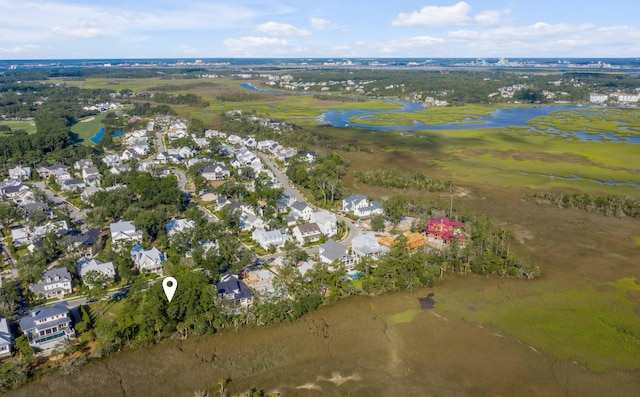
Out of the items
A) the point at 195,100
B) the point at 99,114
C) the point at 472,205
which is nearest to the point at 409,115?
the point at 195,100

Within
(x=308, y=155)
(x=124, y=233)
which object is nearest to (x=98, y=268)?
(x=124, y=233)

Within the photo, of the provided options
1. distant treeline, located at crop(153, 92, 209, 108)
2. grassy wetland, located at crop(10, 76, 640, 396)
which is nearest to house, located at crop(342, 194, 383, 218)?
grassy wetland, located at crop(10, 76, 640, 396)

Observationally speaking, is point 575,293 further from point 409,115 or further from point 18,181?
point 409,115

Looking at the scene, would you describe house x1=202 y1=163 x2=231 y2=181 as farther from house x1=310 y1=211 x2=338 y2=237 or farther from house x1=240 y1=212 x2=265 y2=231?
house x1=310 y1=211 x2=338 y2=237

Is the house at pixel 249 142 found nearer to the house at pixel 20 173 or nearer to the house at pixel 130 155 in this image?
the house at pixel 130 155

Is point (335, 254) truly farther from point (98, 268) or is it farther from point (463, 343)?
point (98, 268)
